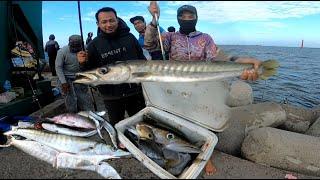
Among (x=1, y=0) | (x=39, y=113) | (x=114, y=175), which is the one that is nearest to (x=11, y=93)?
(x=39, y=113)

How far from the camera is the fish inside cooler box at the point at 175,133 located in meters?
4.48

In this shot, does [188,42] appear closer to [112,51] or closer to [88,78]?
[112,51]

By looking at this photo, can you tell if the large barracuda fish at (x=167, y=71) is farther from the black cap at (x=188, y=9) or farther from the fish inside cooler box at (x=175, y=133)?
the black cap at (x=188, y=9)

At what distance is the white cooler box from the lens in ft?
16.5

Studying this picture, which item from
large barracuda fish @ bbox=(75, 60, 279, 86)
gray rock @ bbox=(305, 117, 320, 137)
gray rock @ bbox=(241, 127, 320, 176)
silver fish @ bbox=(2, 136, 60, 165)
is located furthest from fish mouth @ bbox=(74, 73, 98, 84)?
gray rock @ bbox=(305, 117, 320, 137)

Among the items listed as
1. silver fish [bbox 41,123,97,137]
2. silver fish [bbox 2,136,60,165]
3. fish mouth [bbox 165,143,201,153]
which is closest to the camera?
Answer: fish mouth [bbox 165,143,201,153]

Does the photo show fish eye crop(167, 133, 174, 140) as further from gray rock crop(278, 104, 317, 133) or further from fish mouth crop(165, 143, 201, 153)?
gray rock crop(278, 104, 317, 133)

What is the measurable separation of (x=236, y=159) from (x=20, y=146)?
10.6 feet

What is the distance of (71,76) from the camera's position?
891 cm

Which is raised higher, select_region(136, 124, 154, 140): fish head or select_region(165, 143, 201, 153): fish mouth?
select_region(136, 124, 154, 140): fish head

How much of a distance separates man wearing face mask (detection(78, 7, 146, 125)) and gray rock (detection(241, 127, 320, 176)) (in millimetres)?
1876

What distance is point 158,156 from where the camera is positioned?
4.78 m

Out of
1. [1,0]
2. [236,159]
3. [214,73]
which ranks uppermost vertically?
[1,0]

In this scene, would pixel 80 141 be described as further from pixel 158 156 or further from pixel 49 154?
pixel 158 156
